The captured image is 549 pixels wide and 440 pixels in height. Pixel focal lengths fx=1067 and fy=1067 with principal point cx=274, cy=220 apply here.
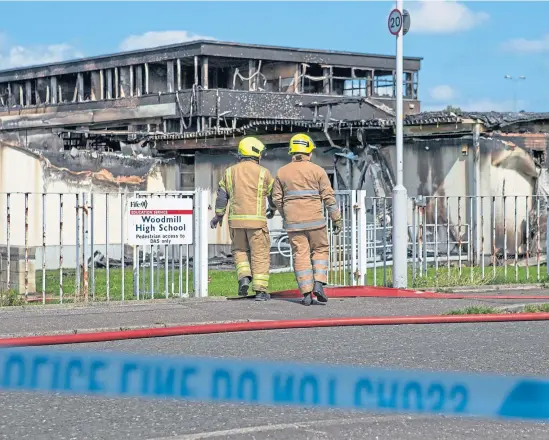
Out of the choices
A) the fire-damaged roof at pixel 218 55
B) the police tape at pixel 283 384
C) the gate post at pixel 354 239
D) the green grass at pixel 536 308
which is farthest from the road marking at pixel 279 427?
the fire-damaged roof at pixel 218 55

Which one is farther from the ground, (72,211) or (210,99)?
(210,99)

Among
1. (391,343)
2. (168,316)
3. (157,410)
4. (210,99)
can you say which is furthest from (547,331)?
(210,99)

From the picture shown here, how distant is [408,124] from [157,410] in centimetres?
1951

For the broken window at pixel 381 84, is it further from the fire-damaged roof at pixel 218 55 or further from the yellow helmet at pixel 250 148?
the yellow helmet at pixel 250 148

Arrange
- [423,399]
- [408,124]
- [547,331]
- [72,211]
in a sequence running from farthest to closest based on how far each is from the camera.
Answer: [72,211] → [408,124] → [547,331] → [423,399]

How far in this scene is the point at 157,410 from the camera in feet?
20.6

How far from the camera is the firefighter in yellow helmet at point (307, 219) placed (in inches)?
471

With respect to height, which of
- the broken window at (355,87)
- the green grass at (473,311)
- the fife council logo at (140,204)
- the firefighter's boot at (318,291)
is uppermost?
the broken window at (355,87)

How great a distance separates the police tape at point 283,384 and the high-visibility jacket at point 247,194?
3949mm

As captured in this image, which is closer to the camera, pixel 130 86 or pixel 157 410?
pixel 157 410

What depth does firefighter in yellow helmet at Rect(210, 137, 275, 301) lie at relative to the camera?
12211mm

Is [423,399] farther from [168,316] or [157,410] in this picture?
[168,316]

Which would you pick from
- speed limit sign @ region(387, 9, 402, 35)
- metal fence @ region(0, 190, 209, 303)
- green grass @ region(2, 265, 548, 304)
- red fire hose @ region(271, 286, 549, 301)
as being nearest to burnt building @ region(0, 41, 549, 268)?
green grass @ region(2, 265, 548, 304)

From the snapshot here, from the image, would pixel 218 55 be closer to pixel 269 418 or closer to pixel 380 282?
pixel 380 282
